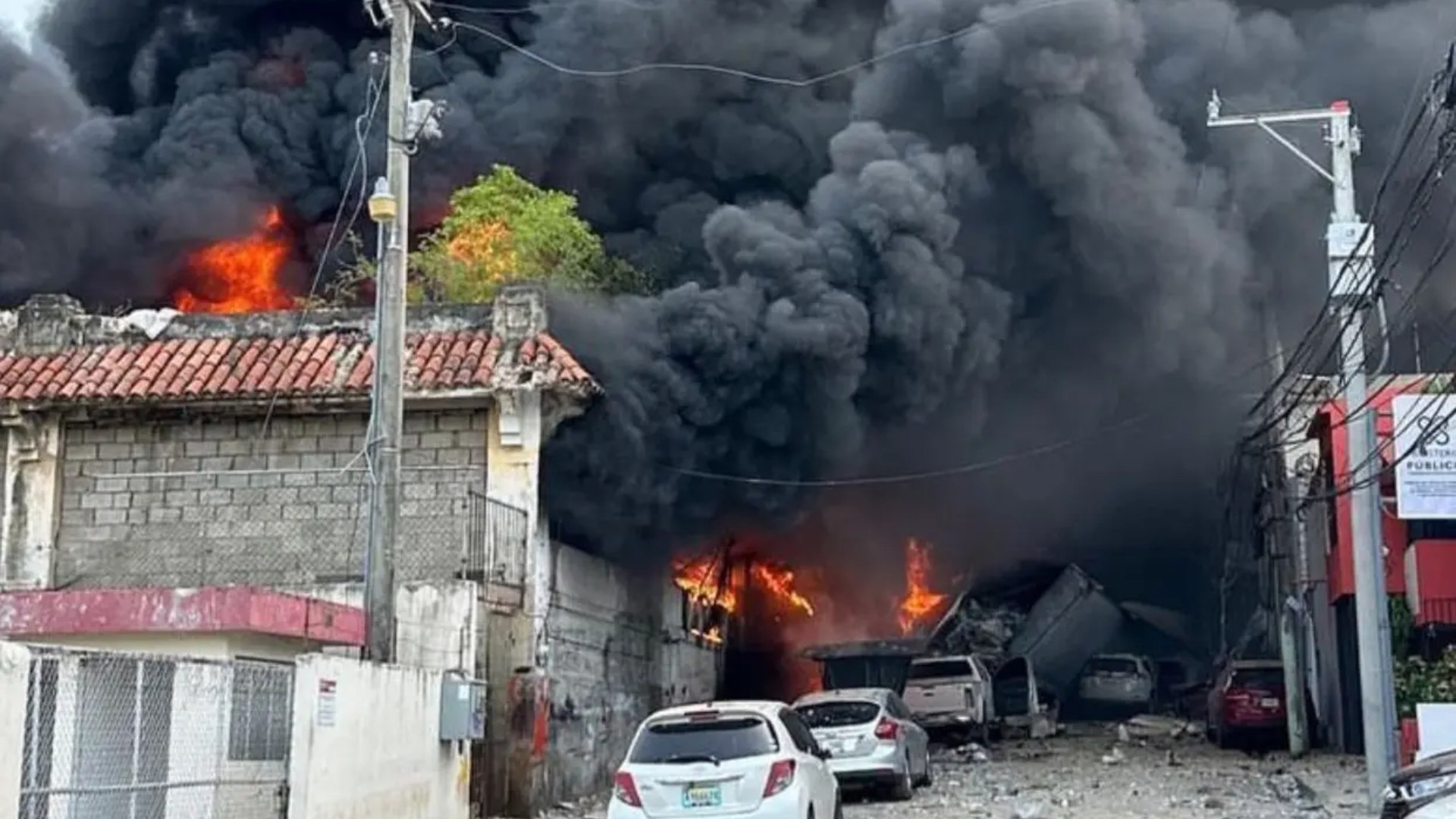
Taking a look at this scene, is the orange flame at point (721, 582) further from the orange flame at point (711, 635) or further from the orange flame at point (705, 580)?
the orange flame at point (711, 635)

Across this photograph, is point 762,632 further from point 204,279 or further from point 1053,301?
point 204,279

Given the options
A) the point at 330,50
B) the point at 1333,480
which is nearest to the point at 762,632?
the point at 1333,480

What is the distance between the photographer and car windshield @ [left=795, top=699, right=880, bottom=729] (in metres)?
18.2

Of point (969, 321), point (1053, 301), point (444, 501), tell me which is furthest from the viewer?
point (1053, 301)

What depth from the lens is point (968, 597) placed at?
34.1 m

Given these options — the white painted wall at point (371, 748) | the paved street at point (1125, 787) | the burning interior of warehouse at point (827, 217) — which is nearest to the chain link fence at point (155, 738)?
the white painted wall at point (371, 748)

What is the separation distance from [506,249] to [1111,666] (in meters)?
16.9

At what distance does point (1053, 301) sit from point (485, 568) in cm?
1472

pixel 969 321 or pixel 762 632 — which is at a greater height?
pixel 969 321

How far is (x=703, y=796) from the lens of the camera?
11992mm

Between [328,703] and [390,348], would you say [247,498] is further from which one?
[328,703]

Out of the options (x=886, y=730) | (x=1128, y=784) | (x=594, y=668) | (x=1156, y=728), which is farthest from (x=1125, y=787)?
Result: (x=1156, y=728)

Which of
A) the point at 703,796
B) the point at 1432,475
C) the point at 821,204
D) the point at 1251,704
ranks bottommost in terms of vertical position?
the point at 703,796

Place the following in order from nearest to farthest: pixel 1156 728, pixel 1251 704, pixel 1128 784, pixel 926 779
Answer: pixel 1128 784 < pixel 926 779 < pixel 1251 704 < pixel 1156 728
